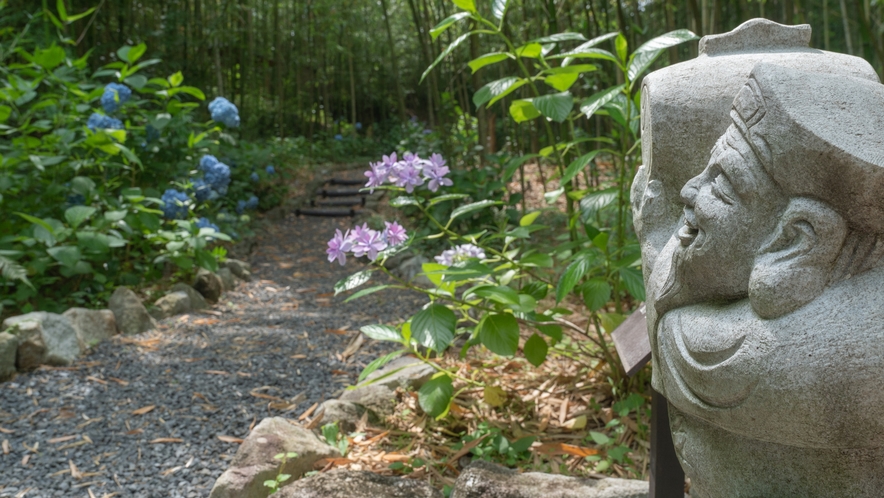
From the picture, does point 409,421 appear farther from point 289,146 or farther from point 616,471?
point 289,146

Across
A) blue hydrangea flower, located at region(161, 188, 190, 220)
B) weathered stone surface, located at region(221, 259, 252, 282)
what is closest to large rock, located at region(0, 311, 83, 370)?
blue hydrangea flower, located at region(161, 188, 190, 220)

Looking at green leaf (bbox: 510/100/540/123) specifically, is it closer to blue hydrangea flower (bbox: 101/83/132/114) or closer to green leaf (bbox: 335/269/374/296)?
green leaf (bbox: 335/269/374/296)

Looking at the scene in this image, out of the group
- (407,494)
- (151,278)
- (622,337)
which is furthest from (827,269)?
(151,278)

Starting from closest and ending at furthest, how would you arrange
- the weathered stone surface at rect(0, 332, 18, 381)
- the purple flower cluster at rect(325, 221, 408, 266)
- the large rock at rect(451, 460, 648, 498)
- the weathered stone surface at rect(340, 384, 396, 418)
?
the large rock at rect(451, 460, 648, 498) → the purple flower cluster at rect(325, 221, 408, 266) → the weathered stone surface at rect(340, 384, 396, 418) → the weathered stone surface at rect(0, 332, 18, 381)

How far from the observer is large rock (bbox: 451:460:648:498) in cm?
173

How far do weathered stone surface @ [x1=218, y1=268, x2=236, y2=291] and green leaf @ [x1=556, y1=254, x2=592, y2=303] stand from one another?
132 inches

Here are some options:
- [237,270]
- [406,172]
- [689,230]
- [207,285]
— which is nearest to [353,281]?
[406,172]

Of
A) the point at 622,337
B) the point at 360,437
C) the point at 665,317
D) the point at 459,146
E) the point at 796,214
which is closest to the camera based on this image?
the point at 796,214

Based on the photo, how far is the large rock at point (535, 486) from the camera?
1.73 metres

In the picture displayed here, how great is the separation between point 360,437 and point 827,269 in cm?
182

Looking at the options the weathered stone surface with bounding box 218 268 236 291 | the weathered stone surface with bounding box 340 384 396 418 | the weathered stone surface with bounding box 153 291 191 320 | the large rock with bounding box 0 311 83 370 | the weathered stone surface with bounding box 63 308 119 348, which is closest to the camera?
the weathered stone surface with bounding box 340 384 396 418

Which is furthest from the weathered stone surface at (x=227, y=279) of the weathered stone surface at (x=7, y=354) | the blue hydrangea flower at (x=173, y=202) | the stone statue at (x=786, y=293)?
the stone statue at (x=786, y=293)

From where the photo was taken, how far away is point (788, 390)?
92 centimetres

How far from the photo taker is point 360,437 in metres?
2.41
